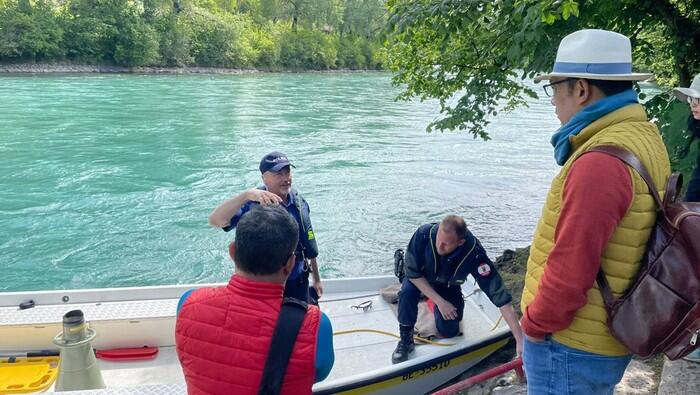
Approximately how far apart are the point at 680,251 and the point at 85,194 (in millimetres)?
12256

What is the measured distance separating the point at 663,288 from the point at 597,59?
76 centimetres

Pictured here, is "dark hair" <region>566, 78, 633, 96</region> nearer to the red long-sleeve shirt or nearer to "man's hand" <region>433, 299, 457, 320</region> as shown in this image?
the red long-sleeve shirt

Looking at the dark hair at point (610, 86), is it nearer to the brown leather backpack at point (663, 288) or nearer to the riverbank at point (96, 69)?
the brown leather backpack at point (663, 288)

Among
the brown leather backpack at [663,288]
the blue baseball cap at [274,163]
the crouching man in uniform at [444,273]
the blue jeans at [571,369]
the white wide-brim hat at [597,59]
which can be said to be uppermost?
the white wide-brim hat at [597,59]

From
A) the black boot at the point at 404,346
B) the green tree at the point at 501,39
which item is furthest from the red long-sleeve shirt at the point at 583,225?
the black boot at the point at 404,346

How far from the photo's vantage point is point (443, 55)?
6996 millimetres

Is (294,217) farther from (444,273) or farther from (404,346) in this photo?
(404,346)

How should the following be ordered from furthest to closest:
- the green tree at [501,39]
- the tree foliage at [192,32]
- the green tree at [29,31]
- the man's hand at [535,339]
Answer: the tree foliage at [192,32] → the green tree at [29,31] → the green tree at [501,39] → the man's hand at [535,339]

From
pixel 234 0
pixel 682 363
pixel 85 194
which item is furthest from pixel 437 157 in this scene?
pixel 234 0

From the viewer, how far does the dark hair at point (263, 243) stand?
5.90 feet

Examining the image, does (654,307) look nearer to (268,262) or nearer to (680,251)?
(680,251)

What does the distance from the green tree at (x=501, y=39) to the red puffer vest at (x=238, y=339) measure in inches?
114

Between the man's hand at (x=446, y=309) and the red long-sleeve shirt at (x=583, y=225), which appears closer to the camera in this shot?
the red long-sleeve shirt at (x=583, y=225)

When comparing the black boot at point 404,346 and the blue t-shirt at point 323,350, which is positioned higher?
the blue t-shirt at point 323,350
